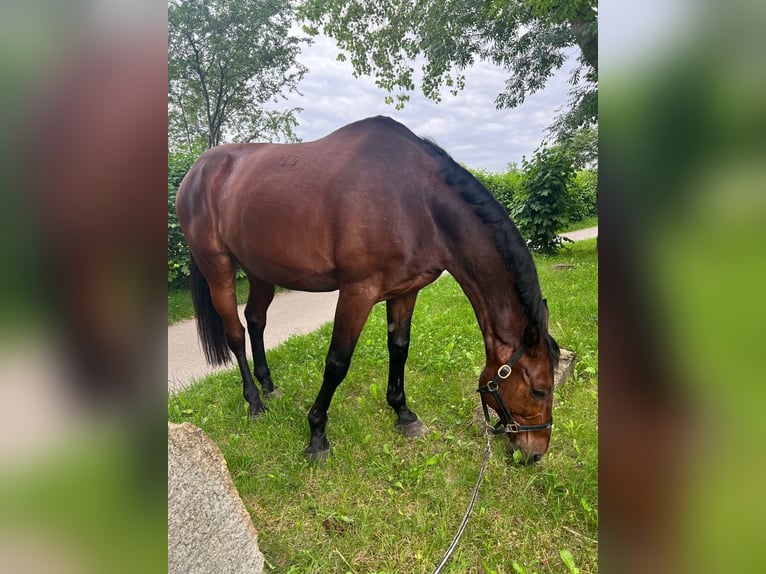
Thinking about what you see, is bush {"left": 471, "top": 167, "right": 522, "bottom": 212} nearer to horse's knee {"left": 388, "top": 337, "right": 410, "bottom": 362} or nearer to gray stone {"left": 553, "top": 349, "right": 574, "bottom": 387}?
gray stone {"left": 553, "top": 349, "right": 574, "bottom": 387}

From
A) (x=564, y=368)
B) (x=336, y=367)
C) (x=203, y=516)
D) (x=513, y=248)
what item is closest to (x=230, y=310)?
(x=336, y=367)

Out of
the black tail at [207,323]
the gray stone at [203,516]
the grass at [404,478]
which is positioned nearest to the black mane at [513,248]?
the grass at [404,478]

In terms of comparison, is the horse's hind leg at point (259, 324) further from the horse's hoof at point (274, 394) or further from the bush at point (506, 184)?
the bush at point (506, 184)

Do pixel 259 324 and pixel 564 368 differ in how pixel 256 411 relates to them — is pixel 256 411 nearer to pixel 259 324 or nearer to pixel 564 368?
pixel 259 324

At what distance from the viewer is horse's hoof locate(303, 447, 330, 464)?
7.57ft

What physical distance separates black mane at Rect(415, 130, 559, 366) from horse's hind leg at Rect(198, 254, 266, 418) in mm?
1874

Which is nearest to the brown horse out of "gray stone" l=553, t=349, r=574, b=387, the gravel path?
"gray stone" l=553, t=349, r=574, b=387
